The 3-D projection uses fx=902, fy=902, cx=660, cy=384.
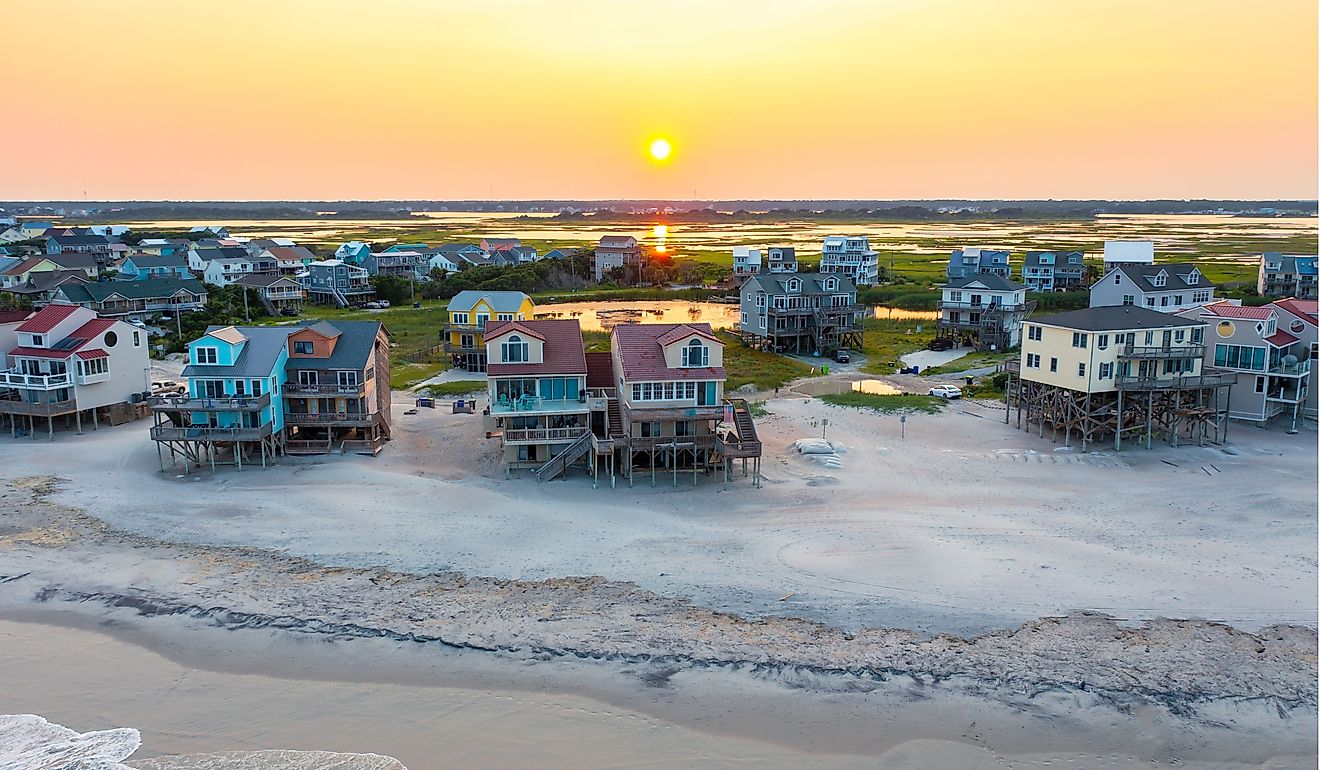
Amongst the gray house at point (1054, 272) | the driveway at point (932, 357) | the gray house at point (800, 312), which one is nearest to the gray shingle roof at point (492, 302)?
the gray house at point (800, 312)

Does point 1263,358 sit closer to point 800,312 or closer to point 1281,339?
point 1281,339

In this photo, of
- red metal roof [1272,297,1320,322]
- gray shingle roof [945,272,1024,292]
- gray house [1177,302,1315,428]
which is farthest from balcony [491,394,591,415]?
gray shingle roof [945,272,1024,292]

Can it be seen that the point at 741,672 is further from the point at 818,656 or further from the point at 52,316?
the point at 52,316

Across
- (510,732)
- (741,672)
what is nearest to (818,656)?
(741,672)

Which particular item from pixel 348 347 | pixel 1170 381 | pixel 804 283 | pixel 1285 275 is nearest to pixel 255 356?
pixel 348 347

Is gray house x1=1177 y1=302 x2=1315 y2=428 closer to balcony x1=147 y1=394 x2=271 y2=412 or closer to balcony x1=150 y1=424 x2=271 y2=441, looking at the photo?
A: balcony x1=147 y1=394 x2=271 y2=412

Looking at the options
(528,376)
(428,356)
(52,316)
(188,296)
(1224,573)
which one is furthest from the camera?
(188,296)

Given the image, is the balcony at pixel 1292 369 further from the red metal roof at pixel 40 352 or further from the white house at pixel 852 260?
the white house at pixel 852 260
